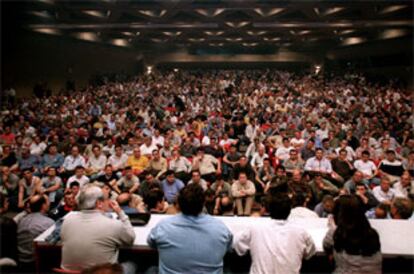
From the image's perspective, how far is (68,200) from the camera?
14.9 ft

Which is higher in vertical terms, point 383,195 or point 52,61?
point 52,61

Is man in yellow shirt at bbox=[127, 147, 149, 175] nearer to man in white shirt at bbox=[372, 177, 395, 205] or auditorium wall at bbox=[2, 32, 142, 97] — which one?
man in white shirt at bbox=[372, 177, 395, 205]

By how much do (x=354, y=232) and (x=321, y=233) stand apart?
578 mm

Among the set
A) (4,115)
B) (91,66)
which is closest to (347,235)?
(4,115)

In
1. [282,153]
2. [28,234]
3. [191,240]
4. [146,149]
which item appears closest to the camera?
[191,240]

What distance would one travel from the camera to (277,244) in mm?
2133

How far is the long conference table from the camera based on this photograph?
2.38m

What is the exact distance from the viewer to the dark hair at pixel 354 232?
207 centimetres

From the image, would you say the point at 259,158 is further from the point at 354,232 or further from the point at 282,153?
the point at 354,232

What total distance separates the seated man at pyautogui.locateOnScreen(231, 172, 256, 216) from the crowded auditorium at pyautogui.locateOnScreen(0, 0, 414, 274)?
2cm

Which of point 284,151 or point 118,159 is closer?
point 118,159

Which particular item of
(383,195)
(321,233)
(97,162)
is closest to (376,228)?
(321,233)

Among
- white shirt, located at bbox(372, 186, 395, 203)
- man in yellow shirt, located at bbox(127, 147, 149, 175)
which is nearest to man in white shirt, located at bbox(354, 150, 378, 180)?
white shirt, located at bbox(372, 186, 395, 203)

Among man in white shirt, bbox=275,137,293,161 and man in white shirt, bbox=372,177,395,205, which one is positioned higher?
man in white shirt, bbox=275,137,293,161
